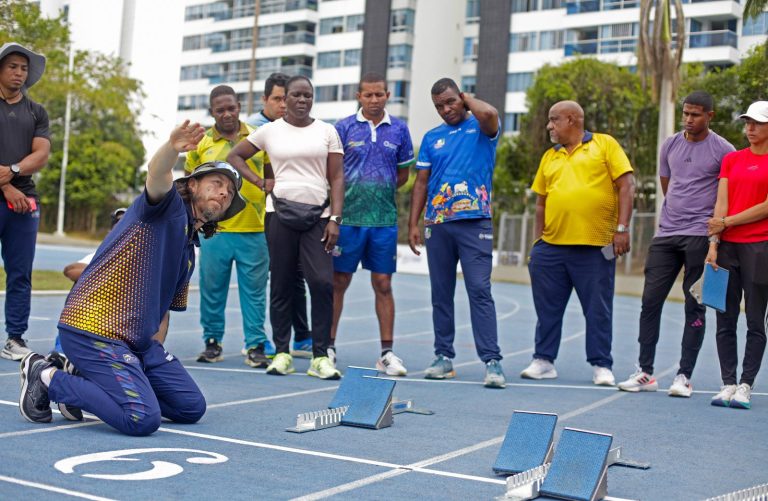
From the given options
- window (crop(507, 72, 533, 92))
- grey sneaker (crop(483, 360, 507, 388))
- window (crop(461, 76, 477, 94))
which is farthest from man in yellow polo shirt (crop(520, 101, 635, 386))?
window (crop(461, 76, 477, 94))

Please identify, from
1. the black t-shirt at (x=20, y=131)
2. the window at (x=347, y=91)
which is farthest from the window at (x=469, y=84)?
the black t-shirt at (x=20, y=131)

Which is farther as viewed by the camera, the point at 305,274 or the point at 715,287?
the point at 305,274

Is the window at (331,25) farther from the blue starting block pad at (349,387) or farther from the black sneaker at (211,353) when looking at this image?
the blue starting block pad at (349,387)

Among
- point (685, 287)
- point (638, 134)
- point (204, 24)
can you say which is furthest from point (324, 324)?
point (204, 24)

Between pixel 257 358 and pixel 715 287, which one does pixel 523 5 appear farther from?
pixel 715 287

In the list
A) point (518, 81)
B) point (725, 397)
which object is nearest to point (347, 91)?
point (518, 81)

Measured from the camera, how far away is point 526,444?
5.15m

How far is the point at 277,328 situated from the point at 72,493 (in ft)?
15.0

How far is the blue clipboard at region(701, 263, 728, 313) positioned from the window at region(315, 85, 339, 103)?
66.7m

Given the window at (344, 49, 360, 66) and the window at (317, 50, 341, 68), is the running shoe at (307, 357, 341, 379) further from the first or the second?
the window at (317, 50, 341, 68)

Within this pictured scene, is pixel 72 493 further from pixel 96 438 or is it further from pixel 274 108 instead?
pixel 274 108

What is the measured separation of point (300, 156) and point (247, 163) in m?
0.88

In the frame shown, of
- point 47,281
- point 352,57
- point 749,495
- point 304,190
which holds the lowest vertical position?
point 47,281

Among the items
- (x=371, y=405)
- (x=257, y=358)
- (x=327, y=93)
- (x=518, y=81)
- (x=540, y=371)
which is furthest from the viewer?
(x=327, y=93)
